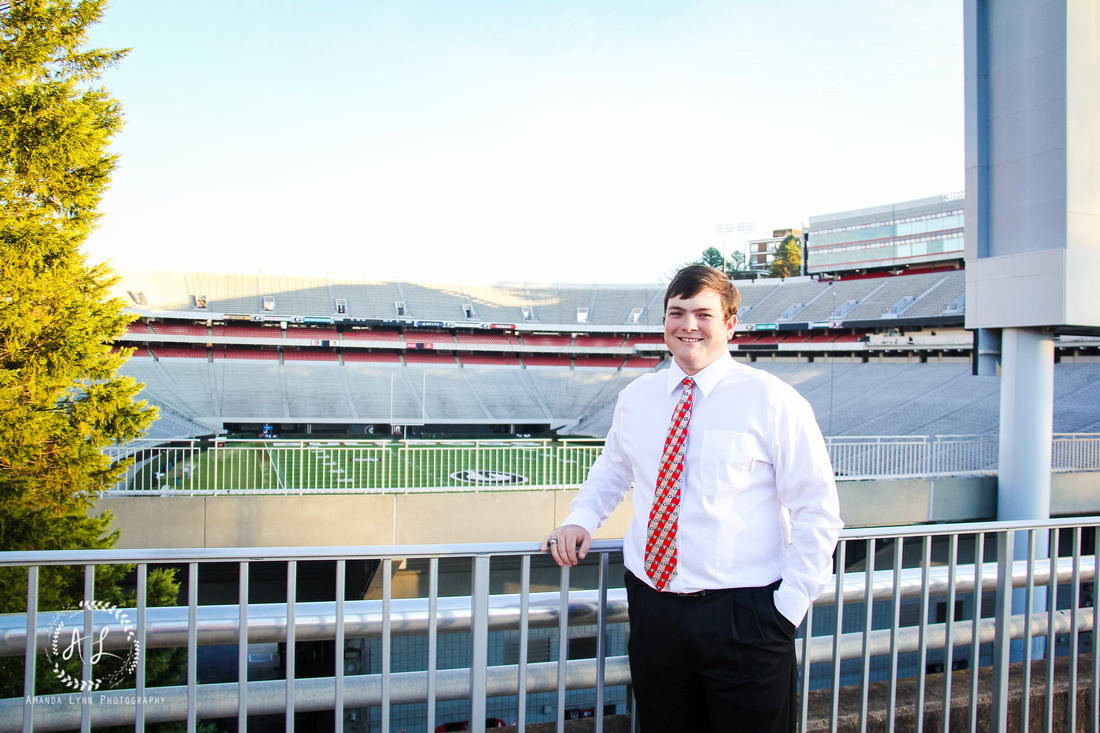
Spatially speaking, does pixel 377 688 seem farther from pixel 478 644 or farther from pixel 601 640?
pixel 601 640

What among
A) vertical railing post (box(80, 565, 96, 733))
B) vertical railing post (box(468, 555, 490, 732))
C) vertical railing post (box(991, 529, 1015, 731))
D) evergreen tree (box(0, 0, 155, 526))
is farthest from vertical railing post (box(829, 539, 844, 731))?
evergreen tree (box(0, 0, 155, 526))

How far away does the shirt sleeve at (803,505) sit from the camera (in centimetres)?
150

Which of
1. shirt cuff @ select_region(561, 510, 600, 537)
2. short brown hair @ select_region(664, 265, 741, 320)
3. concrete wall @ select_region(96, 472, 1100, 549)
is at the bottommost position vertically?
concrete wall @ select_region(96, 472, 1100, 549)

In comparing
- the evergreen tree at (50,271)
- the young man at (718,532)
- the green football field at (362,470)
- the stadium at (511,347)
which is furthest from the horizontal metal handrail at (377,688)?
the stadium at (511,347)

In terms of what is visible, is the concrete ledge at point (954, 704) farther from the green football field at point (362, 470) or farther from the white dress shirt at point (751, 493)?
the green football field at point (362, 470)

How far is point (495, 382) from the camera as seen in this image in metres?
36.7

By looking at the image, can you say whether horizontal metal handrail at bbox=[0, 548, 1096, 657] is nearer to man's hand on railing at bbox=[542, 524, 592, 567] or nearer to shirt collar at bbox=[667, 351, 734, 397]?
man's hand on railing at bbox=[542, 524, 592, 567]

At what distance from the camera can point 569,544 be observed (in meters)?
1.79

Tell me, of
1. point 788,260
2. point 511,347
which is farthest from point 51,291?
point 788,260

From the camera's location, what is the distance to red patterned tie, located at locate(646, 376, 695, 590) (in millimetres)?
1628

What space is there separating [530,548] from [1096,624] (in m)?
2.14

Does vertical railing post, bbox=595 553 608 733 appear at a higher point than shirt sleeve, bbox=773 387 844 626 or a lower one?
lower

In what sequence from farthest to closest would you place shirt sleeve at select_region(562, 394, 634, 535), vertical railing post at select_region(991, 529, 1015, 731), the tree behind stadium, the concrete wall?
the concrete wall → the tree behind stadium → vertical railing post at select_region(991, 529, 1015, 731) → shirt sleeve at select_region(562, 394, 634, 535)

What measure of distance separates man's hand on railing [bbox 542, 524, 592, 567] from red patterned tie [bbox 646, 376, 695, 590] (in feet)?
0.64
